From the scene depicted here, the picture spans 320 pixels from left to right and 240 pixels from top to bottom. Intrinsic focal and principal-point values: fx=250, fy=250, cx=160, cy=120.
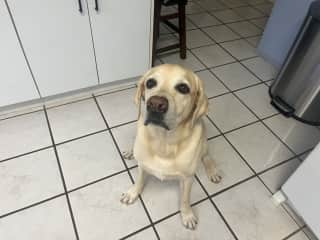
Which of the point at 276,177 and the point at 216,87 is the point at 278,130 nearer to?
the point at 276,177

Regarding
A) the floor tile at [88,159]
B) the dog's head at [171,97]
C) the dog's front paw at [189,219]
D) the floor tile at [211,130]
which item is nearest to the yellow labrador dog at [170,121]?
the dog's head at [171,97]

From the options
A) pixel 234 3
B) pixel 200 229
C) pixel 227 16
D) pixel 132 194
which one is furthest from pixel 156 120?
pixel 234 3

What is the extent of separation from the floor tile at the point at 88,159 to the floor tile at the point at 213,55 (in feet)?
4.05

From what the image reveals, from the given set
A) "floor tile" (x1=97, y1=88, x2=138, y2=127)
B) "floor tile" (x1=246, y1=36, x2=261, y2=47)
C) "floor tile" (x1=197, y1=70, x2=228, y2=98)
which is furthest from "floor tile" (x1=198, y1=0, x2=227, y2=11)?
"floor tile" (x1=97, y1=88, x2=138, y2=127)

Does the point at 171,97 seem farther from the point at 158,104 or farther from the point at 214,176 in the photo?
the point at 214,176

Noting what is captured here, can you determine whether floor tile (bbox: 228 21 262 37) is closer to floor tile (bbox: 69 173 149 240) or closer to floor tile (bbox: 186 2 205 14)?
floor tile (bbox: 186 2 205 14)

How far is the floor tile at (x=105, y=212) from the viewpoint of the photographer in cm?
124

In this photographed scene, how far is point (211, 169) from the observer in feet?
4.86

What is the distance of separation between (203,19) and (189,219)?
2.39m

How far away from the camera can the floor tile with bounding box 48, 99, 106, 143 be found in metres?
1.66

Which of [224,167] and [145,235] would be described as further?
[224,167]

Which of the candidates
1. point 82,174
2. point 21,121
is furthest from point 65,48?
point 82,174

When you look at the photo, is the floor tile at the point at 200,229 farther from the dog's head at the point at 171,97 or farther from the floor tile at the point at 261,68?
the floor tile at the point at 261,68

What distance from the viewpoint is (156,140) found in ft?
3.39
